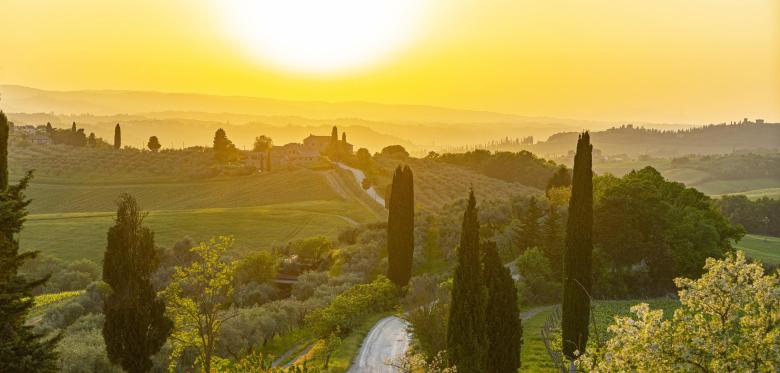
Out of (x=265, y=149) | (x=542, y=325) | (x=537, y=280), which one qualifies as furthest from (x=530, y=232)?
(x=265, y=149)

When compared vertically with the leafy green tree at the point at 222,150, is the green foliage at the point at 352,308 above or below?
below

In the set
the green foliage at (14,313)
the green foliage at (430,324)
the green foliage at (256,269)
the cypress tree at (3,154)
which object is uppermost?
the cypress tree at (3,154)

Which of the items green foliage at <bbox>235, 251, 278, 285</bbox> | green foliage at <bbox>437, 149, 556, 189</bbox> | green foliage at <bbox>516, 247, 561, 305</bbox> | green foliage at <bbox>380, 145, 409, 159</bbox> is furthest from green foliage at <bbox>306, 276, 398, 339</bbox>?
green foliage at <bbox>380, 145, 409, 159</bbox>

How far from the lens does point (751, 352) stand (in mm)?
11875

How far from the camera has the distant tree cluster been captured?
8738 cm

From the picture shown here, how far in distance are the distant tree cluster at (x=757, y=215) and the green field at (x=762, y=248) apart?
9.19 m

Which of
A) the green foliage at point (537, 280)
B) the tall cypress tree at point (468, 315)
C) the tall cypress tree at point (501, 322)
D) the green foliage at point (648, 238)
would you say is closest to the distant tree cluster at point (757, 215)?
the green foliage at point (648, 238)

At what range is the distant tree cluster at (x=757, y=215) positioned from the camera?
8738 centimetres

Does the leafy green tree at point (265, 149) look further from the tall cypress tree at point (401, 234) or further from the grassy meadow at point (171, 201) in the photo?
the tall cypress tree at point (401, 234)

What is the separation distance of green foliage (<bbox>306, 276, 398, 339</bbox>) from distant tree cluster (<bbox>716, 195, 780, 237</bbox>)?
65.4 metres

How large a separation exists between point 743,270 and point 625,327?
2.65m

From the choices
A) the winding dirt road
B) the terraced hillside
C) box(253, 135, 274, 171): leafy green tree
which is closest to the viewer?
the winding dirt road

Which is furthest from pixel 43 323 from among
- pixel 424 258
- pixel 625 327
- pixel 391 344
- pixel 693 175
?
pixel 693 175

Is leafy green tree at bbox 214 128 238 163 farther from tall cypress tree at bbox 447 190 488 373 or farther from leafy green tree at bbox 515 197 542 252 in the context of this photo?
tall cypress tree at bbox 447 190 488 373
